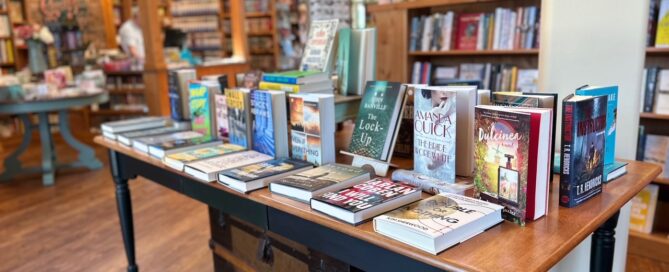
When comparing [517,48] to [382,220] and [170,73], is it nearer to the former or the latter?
[170,73]

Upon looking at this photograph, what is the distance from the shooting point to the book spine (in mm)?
1024

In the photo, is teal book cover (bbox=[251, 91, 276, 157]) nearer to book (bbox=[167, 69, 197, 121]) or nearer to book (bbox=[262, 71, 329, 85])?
book (bbox=[262, 71, 329, 85])

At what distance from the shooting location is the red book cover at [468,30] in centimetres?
310

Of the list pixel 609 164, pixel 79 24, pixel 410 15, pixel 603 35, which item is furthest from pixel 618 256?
pixel 79 24

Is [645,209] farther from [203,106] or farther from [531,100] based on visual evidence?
[203,106]

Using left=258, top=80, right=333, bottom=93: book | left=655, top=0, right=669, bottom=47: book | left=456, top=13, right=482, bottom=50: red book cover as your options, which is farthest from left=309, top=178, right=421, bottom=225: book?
left=456, top=13, right=482, bottom=50: red book cover

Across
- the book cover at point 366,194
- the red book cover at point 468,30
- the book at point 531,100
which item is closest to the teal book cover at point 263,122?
the book cover at point 366,194

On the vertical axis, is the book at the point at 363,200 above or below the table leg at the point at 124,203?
above

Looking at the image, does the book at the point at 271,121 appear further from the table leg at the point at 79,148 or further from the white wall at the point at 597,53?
the table leg at the point at 79,148

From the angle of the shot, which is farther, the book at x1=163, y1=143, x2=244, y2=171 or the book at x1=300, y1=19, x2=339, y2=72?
the book at x1=300, y1=19, x2=339, y2=72

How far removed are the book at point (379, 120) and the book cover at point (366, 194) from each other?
16 centimetres

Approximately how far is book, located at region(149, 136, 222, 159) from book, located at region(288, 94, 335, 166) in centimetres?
42

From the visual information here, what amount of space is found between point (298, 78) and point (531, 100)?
776mm

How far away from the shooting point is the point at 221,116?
6.01ft
